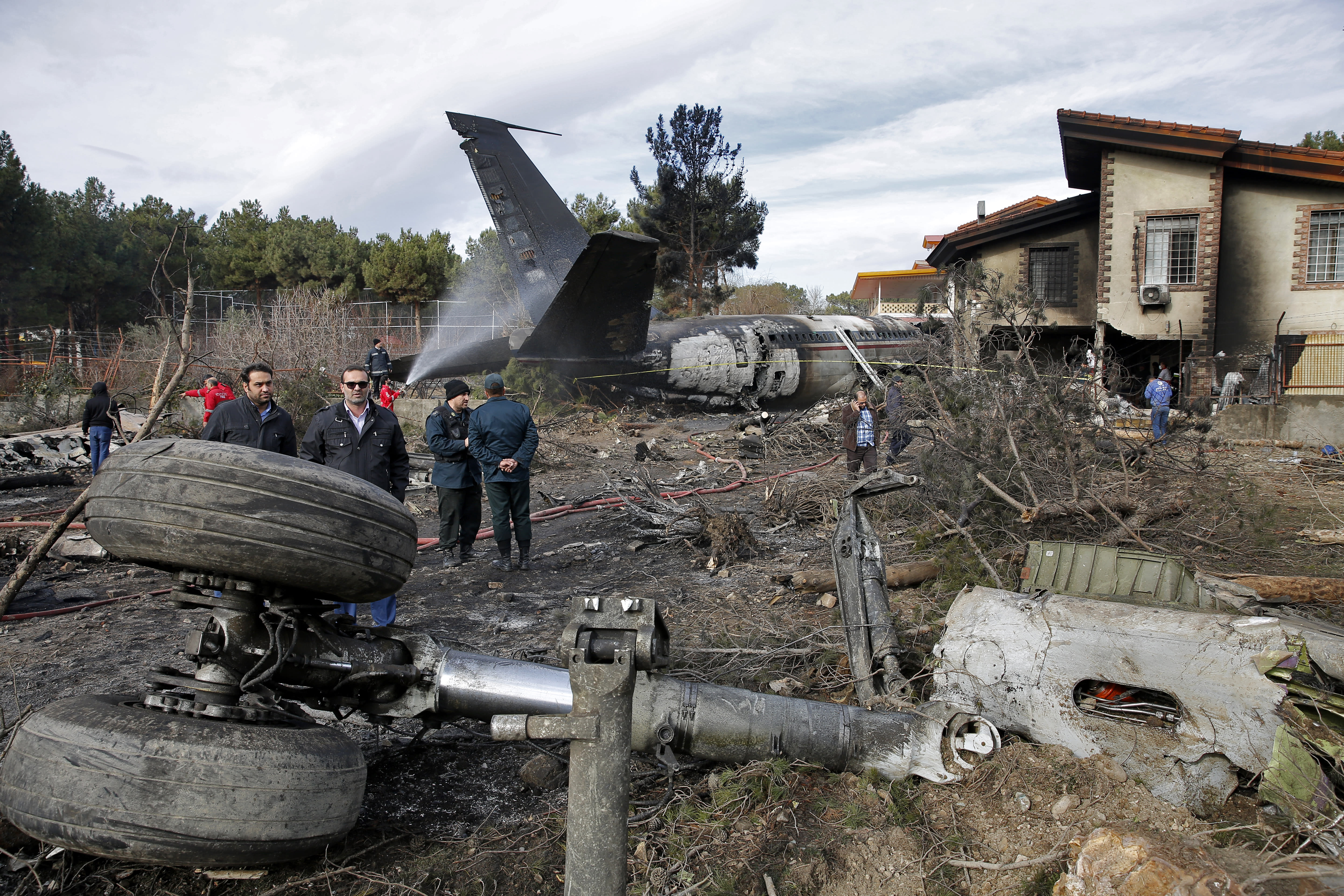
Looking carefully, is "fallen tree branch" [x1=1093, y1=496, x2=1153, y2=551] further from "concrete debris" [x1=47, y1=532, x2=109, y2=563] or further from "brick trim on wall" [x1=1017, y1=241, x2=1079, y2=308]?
"brick trim on wall" [x1=1017, y1=241, x2=1079, y2=308]

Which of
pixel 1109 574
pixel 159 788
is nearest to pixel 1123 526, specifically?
pixel 1109 574

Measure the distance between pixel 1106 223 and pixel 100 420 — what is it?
2102cm

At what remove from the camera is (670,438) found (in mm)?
14617

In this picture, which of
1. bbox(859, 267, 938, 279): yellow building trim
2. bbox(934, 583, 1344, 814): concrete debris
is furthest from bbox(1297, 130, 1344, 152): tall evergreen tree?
bbox(934, 583, 1344, 814): concrete debris

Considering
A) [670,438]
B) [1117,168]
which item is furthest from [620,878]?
[1117,168]

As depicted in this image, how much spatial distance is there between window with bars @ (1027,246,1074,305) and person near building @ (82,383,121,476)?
20.4 meters

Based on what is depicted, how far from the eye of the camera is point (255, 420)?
470 cm

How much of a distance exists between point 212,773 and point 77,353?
25.1 metres

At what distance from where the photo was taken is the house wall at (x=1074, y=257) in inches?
784

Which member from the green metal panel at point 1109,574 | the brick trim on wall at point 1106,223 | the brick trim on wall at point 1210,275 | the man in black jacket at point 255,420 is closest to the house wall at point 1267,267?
the brick trim on wall at point 1210,275

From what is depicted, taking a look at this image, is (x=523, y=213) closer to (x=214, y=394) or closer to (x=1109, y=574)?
(x=214, y=394)

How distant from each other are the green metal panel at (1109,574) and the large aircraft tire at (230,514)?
9.69 ft

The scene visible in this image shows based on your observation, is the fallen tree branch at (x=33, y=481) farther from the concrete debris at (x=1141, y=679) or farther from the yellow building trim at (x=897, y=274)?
the yellow building trim at (x=897, y=274)

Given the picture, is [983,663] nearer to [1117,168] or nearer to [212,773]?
[212,773]
